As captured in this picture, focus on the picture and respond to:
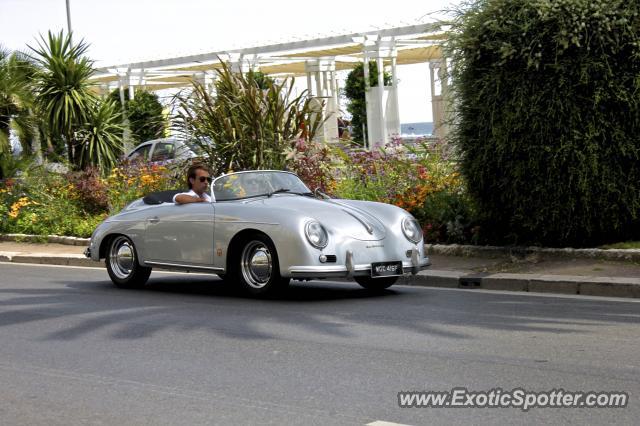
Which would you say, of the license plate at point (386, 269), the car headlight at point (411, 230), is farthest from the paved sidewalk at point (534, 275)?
the license plate at point (386, 269)

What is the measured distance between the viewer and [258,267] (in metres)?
11.0

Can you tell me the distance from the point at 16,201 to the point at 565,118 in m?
12.8

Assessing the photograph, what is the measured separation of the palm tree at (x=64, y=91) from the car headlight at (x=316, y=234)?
12920 millimetres

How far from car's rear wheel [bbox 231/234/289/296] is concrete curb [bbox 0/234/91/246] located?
780 cm

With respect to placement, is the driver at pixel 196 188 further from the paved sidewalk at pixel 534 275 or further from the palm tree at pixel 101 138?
the palm tree at pixel 101 138

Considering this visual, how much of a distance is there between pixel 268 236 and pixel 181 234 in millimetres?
1404

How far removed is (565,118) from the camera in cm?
1229

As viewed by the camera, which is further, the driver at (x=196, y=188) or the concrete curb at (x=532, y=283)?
the driver at (x=196, y=188)

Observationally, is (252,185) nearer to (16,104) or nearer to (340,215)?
(340,215)

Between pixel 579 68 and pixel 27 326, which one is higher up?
pixel 579 68

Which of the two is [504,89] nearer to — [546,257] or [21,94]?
[546,257]

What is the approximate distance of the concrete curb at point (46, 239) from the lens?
1842 cm

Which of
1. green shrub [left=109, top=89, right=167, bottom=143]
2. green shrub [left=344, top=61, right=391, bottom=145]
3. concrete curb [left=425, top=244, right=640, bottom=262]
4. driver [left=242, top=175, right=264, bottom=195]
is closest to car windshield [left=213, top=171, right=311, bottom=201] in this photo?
driver [left=242, top=175, right=264, bottom=195]

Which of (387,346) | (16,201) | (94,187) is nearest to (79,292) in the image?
(387,346)
